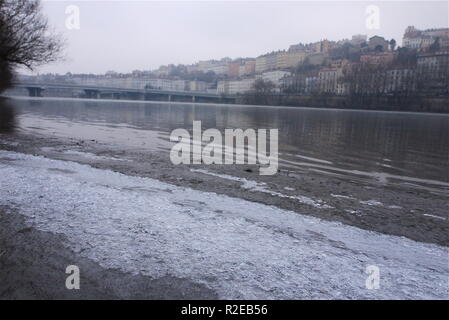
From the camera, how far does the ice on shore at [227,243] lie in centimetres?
389

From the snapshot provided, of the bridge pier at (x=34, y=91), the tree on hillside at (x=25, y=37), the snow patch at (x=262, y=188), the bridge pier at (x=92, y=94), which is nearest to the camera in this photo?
the snow patch at (x=262, y=188)

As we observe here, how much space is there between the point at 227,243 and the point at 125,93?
472 ft

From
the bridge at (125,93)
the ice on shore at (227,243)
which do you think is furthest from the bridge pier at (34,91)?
the ice on shore at (227,243)

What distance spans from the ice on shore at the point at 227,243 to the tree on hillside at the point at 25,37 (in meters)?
22.3

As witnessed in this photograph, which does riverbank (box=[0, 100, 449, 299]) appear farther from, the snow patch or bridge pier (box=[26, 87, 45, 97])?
bridge pier (box=[26, 87, 45, 97])

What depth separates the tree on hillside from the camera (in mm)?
24484

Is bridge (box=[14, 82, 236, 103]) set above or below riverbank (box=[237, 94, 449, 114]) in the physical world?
above

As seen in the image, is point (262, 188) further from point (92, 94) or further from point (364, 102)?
point (92, 94)

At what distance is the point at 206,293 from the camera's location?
3562 mm

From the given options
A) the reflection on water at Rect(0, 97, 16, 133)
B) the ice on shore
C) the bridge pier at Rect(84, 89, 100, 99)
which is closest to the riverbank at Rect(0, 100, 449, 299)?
the ice on shore

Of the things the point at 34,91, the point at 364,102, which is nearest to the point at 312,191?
the point at 364,102

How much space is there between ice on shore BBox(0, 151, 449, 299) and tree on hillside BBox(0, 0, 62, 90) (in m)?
22.3

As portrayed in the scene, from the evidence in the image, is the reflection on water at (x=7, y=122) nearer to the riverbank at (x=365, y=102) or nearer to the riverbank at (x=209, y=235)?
the riverbank at (x=209, y=235)
